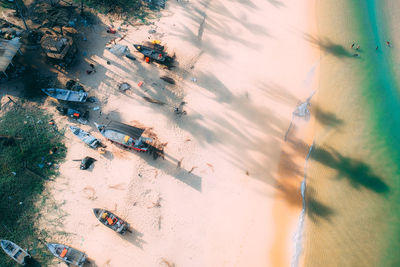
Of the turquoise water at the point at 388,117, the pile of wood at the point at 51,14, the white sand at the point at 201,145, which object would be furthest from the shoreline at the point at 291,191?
the pile of wood at the point at 51,14

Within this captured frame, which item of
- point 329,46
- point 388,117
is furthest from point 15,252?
point 329,46

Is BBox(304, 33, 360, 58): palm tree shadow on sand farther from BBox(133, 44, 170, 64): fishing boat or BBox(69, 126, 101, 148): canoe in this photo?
BBox(69, 126, 101, 148): canoe

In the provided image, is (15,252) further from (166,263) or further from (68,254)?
(166,263)

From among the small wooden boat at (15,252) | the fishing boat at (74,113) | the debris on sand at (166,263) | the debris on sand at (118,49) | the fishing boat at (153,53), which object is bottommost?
the small wooden boat at (15,252)

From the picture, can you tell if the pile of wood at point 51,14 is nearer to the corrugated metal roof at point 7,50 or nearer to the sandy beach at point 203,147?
the sandy beach at point 203,147

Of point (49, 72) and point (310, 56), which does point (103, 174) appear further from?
point (310, 56)

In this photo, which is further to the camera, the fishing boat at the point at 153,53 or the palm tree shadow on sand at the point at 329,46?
the palm tree shadow on sand at the point at 329,46
